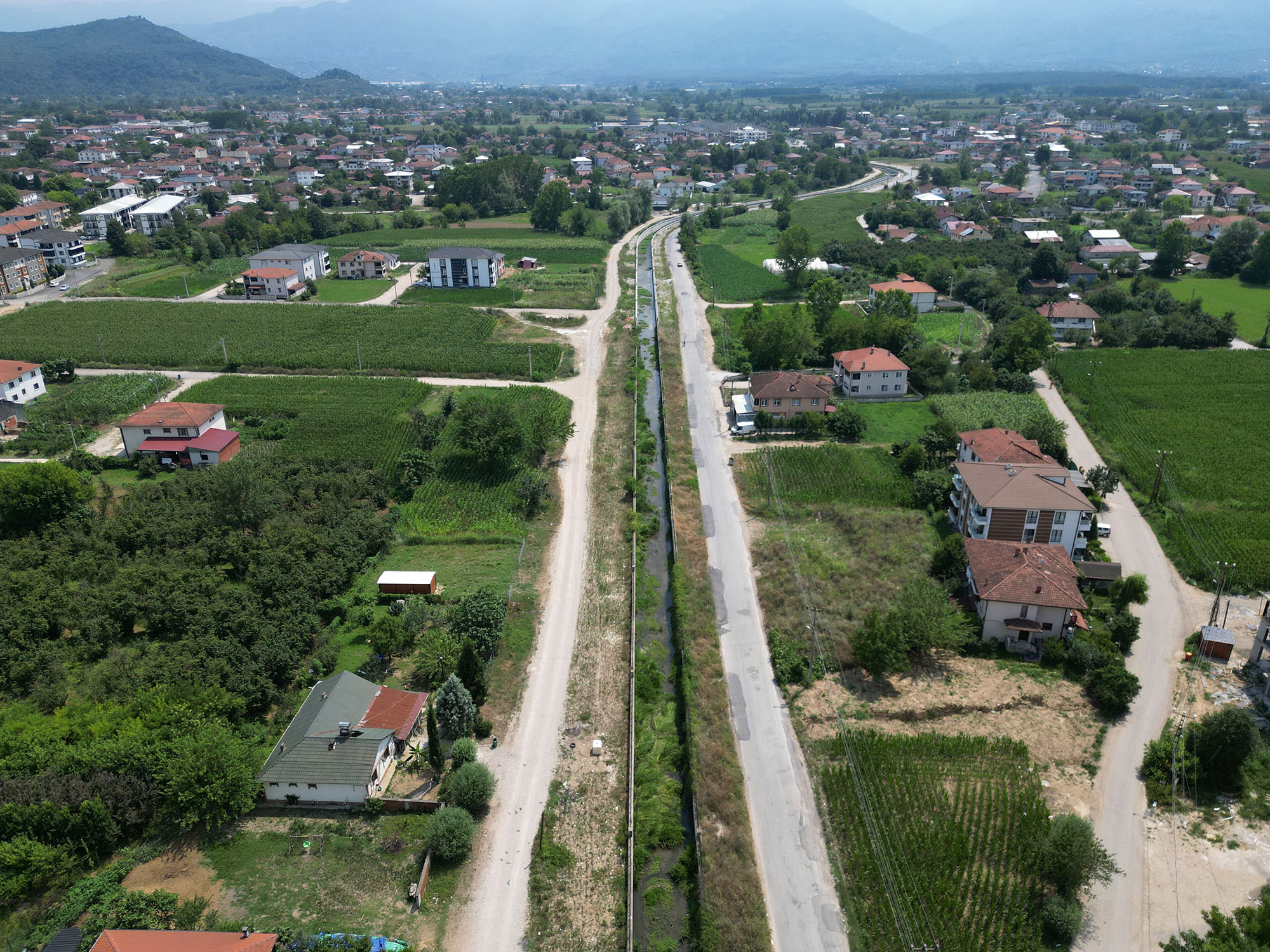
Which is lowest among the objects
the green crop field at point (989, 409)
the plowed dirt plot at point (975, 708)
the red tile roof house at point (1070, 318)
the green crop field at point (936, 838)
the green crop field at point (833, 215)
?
the green crop field at point (936, 838)

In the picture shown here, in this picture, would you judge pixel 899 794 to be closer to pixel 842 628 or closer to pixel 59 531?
pixel 842 628

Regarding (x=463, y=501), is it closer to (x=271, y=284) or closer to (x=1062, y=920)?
(x=1062, y=920)

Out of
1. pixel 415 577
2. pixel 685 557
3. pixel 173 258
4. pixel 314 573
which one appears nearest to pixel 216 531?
pixel 314 573

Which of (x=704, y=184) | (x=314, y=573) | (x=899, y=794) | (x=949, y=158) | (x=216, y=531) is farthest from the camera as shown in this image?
(x=949, y=158)

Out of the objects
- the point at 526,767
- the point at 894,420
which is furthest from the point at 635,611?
the point at 894,420

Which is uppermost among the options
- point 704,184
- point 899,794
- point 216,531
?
point 704,184

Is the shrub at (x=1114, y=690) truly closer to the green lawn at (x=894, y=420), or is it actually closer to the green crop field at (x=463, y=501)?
the green lawn at (x=894, y=420)

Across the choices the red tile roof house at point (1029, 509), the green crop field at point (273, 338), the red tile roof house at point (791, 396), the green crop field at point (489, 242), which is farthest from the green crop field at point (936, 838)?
the green crop field at point (489, 242)

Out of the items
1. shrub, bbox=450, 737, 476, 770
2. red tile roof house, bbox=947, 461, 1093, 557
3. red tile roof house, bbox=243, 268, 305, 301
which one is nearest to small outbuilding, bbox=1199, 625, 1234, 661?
red tile roof house, bbox=947, 461, 1093, 557
